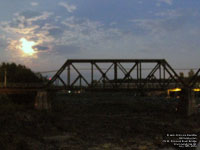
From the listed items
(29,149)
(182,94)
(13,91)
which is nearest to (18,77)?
(13,91)

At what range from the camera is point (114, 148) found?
22.1 meters

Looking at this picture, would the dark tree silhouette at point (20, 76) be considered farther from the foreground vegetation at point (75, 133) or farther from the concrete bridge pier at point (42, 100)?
the concrete bridge pier at point (42, 100)

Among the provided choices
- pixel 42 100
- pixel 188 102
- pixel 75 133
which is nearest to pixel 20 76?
pixel 42 100

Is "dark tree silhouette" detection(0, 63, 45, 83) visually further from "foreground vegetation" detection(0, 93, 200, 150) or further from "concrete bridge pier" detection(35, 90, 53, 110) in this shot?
"concrete bridge pier" detection(35, 90, 53, 110)

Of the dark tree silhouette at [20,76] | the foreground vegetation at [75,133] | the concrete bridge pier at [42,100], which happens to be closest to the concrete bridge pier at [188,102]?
the foreground vegetation at [75,133]

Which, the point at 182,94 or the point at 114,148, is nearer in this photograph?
the point at 114,148

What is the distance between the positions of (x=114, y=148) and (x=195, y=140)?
11439 millimetres

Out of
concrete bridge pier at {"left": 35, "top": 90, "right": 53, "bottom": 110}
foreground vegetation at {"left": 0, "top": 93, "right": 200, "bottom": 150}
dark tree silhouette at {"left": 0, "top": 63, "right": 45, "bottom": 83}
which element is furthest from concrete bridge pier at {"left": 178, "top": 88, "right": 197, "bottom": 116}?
dark tree silhouette at {"left": 0, "top": 63, "right": 45, "bottom": 83}

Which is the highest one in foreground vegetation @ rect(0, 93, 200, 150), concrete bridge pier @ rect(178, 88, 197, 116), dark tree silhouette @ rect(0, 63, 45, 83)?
dark tree silhouette @ rect(0, 63, 45, 83)

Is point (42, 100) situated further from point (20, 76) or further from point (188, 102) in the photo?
point (188, 102)

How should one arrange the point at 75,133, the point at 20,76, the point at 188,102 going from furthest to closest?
the point at 20,76
the point at 188,102
the point at 75,133

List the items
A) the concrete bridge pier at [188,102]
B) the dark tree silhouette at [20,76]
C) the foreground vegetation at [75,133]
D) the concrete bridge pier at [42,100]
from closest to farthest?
the foreground vegetation at [75,133]
the concrete bridge pier at [42,100]
the concrete bridge pier at [188,102]
the dark tree silhouette at [20,76]

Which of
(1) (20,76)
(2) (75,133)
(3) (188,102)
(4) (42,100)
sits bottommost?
(2) (75,133)

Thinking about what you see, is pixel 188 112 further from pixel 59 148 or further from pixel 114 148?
pixel 59 148
